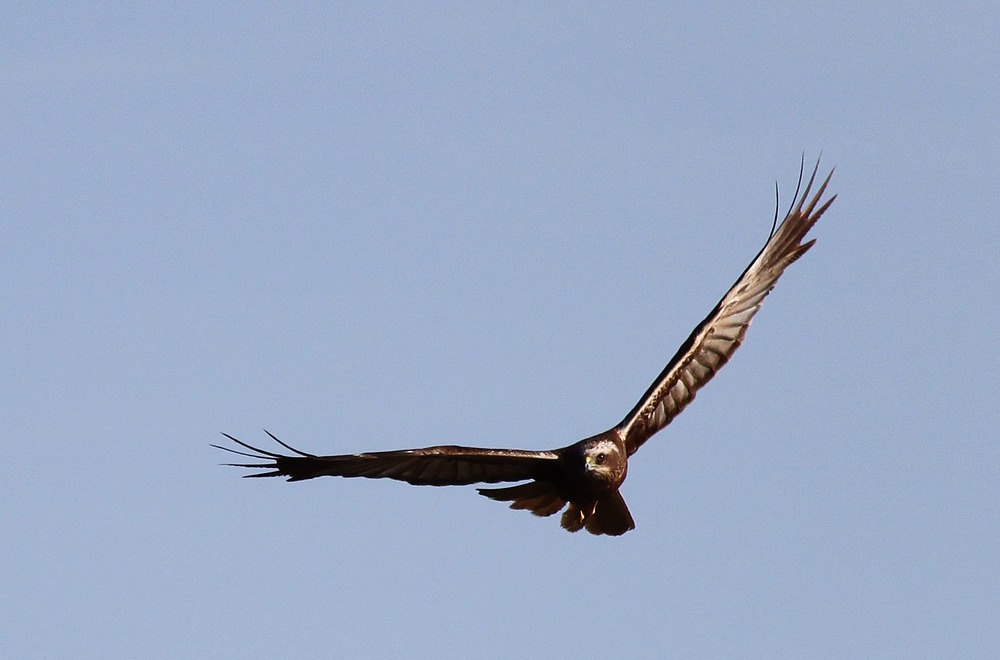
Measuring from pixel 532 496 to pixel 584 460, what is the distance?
87 cm

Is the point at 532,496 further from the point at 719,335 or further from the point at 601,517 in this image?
the point at 719,335

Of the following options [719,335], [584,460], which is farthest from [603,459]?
[719,335]

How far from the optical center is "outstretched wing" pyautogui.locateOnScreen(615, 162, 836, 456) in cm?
1723

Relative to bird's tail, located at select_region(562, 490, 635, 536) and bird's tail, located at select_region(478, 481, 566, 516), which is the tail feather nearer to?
bird's tail, located at select_region(562, 490, 635, 536)

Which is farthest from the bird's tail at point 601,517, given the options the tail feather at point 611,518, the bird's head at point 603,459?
the bird's head at point 603,459

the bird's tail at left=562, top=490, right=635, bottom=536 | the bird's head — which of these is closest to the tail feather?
the bird's tail at left=562, top=490, right=635, bottom=536

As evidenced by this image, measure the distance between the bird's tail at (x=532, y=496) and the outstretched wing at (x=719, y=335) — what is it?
0.87 m

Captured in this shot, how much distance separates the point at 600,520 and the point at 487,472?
1.13 metres

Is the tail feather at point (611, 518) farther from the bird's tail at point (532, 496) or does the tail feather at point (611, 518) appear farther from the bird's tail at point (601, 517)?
the bird's tail at point (532, 496)

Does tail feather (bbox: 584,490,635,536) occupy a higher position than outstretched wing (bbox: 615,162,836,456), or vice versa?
outstretched wing (bbox: 615,162,836,456)

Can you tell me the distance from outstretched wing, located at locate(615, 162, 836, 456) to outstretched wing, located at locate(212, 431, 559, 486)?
0.97 metres

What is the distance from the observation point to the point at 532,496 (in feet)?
54.9

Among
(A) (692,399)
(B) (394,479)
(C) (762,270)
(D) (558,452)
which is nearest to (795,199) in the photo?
(C) (762,270)

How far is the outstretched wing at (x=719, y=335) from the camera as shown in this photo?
56.5 feet
